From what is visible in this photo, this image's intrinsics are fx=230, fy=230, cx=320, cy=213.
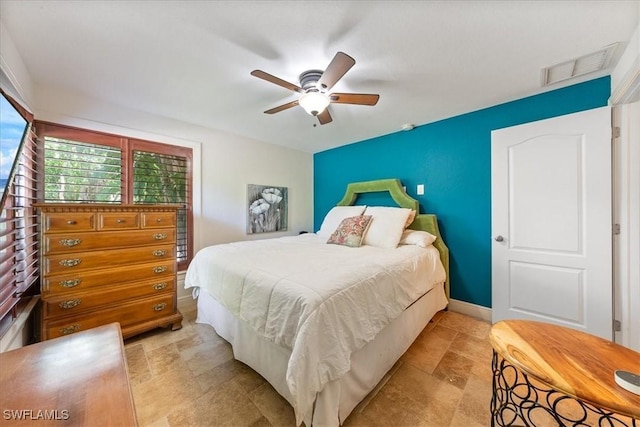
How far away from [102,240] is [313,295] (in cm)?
183

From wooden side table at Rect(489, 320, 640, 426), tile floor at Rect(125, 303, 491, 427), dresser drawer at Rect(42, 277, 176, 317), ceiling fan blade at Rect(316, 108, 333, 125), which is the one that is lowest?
tile floor at Rect(125, 303, 491, 427)

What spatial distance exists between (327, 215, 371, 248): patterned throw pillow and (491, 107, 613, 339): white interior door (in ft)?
4.19

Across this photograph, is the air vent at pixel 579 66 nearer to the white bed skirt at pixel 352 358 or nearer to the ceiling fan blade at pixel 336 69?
the ceiling fan blade at pixel 336 69

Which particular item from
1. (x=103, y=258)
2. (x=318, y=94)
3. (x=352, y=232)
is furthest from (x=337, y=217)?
(x=103, y=258)

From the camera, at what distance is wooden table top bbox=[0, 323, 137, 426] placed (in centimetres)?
56

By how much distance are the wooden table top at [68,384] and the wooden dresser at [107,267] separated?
1216mm

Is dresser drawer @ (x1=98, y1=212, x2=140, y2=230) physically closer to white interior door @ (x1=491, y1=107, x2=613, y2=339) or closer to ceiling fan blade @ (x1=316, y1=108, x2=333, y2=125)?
ceiling fan blade @ (x1=316, y1=108, x2=333, y2=125)

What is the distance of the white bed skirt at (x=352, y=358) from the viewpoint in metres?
1.17

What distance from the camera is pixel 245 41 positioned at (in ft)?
4.79

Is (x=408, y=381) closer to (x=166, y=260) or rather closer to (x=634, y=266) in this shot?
(x=634, y=266)

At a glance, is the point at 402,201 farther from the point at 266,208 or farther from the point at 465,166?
the point at 266,208

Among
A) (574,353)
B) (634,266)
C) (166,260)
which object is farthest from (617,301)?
(166,260)

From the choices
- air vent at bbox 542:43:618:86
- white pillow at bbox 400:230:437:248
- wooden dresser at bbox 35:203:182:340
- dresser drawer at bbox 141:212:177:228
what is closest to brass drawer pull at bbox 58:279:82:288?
wooden dresser at bbox 35:203:182:340

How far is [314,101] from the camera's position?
5.63ft
